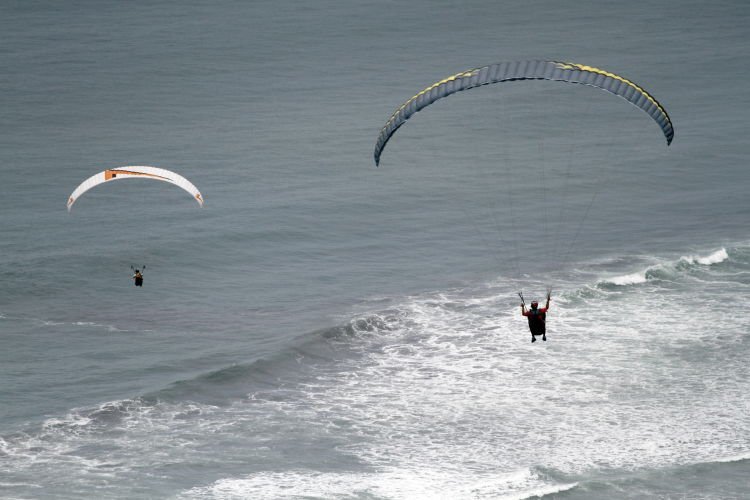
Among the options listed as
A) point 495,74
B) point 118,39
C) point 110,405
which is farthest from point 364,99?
point 495,74

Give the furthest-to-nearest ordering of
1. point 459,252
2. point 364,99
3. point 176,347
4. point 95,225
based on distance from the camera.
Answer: point 364,99 → point 95,225 → point 459,252 → point 176,347

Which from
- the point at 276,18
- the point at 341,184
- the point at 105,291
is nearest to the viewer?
the point at 105,291

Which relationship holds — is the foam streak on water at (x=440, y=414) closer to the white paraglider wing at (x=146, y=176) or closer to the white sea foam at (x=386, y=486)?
the white sea foam at (x=386, y=486)

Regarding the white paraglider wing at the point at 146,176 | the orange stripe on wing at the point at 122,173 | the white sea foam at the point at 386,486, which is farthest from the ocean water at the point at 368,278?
the orange stripe on wing at the point at 122,173

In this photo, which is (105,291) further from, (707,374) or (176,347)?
(707,374)

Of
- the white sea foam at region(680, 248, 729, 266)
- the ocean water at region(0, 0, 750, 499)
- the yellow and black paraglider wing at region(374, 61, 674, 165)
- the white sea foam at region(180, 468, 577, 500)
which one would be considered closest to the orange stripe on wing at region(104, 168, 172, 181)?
the ocean water at region(0, 0, 750, 499)

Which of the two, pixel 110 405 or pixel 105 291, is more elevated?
pixel 105 291

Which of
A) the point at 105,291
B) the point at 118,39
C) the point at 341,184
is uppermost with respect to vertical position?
the point at 118,39

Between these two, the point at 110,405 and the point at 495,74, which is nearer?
the point at 495,74
